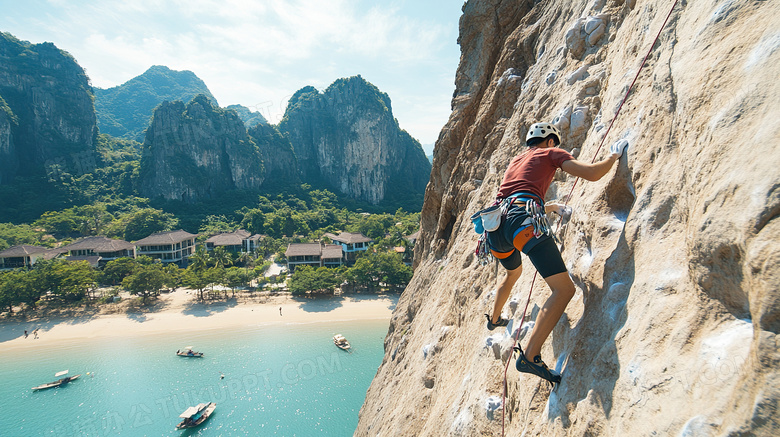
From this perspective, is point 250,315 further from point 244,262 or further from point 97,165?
point 97,165

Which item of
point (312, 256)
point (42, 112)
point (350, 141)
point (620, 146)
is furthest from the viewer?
point (350, 141)

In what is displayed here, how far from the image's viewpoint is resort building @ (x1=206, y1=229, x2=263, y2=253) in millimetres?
57162

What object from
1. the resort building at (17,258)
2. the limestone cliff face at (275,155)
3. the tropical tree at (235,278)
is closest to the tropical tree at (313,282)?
the tropical tree at (235,278)

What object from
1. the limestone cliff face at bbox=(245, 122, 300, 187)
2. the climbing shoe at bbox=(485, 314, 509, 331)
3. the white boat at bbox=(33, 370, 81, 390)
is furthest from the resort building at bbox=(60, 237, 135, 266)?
the limestone cliff face at bbox=(245, 122, 300, 187)

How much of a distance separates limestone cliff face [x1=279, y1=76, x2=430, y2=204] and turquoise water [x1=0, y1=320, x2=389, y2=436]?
3731 inches

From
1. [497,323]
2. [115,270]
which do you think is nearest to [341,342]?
[497,323]

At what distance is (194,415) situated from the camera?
2003 centimetres

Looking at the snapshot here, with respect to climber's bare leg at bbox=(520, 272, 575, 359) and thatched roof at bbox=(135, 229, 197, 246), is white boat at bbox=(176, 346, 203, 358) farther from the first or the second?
climber's bare leg at bbox=(520, 272, 575, 359)

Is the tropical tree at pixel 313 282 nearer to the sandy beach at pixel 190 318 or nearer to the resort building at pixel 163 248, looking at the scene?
the sandy beach at pixel 190 318

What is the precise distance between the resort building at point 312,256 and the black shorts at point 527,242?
47.3 metres

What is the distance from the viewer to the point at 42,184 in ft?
246

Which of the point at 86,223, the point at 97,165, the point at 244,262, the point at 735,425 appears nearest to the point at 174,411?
the point at 735,425

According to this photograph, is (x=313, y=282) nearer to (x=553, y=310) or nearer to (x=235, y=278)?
(x=235, y=278)

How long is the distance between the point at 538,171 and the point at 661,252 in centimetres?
121
